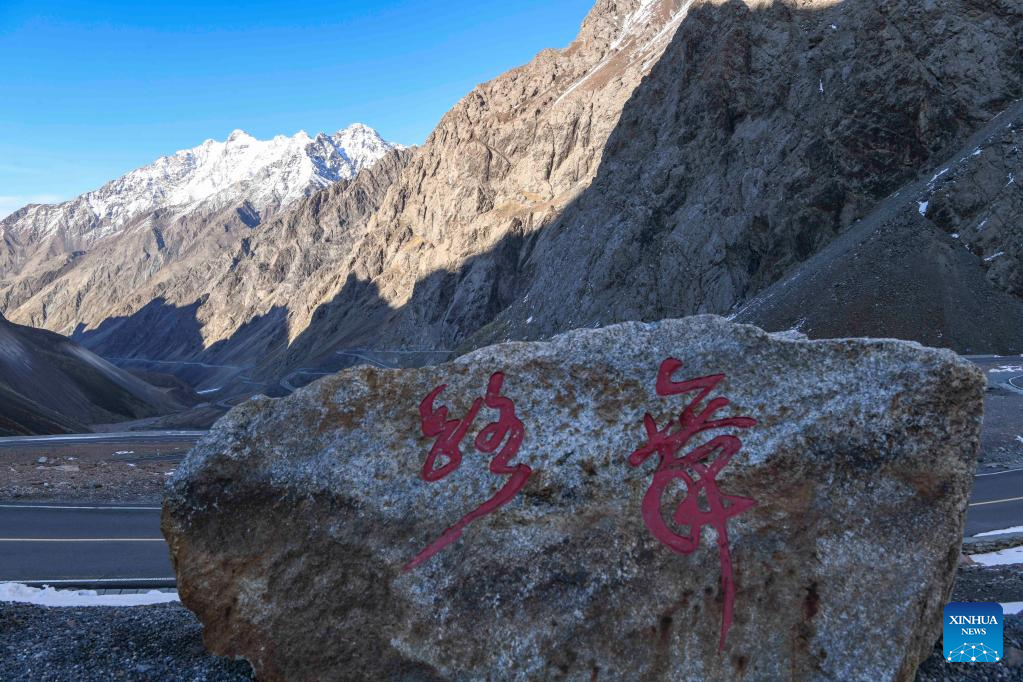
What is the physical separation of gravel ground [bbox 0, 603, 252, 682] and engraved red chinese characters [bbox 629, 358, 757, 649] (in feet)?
12.2

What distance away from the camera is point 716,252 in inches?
1845

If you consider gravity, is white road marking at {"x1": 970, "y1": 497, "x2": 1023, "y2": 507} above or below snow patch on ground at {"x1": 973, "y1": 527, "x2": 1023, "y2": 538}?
below

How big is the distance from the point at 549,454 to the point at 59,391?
220ft

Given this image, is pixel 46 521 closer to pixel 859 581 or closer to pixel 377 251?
pixel 859 581

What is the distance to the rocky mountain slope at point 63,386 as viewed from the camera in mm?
45556

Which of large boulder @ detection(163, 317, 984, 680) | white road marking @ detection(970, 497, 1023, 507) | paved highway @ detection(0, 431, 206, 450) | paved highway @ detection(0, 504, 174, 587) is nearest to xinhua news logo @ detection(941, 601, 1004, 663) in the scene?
large boulder @ detection(163, 317, 984, 680)

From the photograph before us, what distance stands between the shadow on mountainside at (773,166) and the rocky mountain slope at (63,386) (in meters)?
32.1

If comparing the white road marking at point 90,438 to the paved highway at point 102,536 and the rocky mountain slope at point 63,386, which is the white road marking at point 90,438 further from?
the paved highway at point 102,536

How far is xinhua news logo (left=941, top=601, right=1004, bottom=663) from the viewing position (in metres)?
6.13

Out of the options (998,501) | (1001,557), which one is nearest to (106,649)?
(1001,557)

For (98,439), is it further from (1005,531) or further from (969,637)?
(969,637)

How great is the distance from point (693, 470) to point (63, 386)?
6970 cm

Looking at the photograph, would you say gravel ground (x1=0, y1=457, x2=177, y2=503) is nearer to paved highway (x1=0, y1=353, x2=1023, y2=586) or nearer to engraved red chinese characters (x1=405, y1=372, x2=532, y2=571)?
paved highway (x1=0, y1=353, x2=1023, y2=586)

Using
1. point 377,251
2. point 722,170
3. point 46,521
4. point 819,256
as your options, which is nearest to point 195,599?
point 46,521
